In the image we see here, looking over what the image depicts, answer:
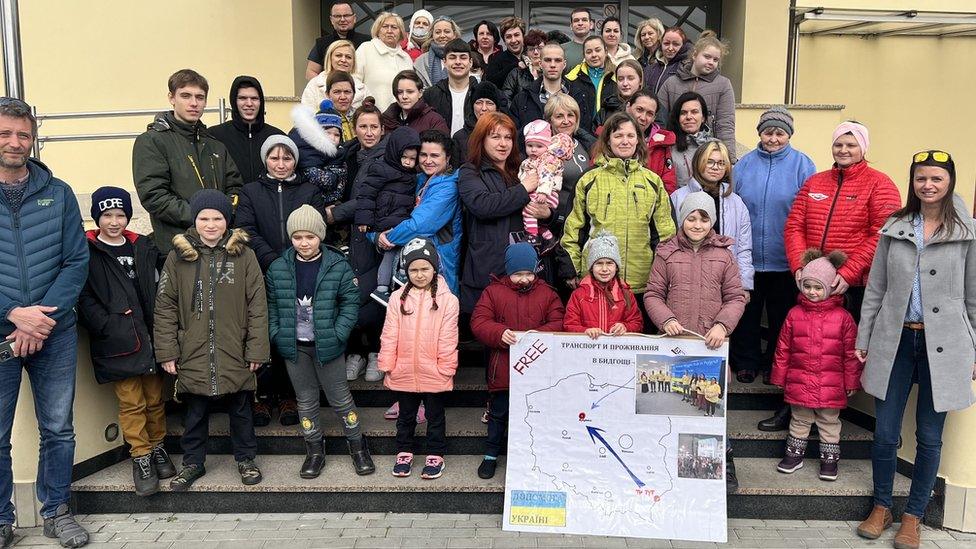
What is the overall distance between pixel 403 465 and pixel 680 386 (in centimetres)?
176

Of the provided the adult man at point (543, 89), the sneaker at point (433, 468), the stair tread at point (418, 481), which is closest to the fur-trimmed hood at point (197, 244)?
the stair tread at point (418, 481)

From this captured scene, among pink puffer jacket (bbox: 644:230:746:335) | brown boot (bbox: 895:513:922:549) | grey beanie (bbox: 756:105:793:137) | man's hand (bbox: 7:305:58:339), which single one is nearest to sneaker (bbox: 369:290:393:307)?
pink puffer jacket (bbox: 644:230:746:335)

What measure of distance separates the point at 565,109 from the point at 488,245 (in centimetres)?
122

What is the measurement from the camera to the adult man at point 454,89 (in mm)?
5734


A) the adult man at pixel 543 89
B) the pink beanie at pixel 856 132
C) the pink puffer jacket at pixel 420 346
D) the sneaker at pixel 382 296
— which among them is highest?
the adult man at pixel 543 89

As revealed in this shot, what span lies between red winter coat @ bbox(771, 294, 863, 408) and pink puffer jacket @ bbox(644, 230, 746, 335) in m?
0.44

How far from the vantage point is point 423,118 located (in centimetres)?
535

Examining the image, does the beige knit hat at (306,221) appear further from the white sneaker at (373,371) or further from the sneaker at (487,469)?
the sneaker at (487,469)

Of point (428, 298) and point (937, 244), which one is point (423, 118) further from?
point (937, 244)

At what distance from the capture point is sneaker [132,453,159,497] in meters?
4.10

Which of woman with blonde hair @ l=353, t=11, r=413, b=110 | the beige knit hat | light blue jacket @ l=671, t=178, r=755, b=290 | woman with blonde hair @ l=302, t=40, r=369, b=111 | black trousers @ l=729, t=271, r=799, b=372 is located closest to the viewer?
the beige knit hat

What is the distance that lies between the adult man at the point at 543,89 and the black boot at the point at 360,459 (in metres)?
2.96

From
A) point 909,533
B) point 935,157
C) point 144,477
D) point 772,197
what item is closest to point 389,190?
point 144,477

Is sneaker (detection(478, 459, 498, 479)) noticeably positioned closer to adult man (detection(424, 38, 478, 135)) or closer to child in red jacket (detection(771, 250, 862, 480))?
child in red jacket (detection(771, 250, 862, 480))
